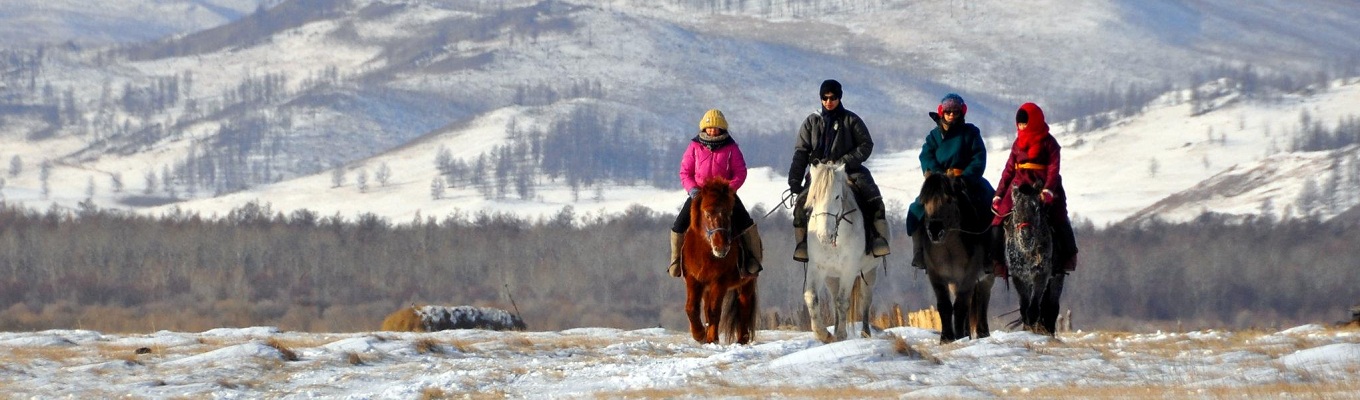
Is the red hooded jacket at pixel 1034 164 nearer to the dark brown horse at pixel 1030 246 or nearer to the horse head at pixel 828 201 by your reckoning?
the dark brown horse at pixel 1030 246

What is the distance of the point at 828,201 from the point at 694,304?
2391mm

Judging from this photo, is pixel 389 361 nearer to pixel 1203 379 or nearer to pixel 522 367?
pixel 522 367

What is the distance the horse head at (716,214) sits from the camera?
829 inches

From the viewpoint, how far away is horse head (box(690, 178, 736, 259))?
21047 mm

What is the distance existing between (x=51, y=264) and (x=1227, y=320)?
93.7 meters

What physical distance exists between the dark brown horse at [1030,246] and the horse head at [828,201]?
5.83ft

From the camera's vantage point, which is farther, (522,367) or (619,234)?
(619,234)

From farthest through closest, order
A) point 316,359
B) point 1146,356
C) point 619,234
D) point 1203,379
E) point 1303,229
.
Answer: point 619,234, point 1303,229, point 316,359, point 1146,356, point 1203,379

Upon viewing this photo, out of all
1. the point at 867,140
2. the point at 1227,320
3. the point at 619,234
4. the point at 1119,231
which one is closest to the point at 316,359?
the point at 867,140

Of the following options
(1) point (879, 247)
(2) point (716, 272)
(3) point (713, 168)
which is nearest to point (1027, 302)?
(1) point (879, 247)

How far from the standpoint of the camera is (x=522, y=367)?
18922 mm

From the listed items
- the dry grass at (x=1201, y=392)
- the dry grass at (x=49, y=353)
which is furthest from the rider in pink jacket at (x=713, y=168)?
the dry grass at (x=1201, y=392)

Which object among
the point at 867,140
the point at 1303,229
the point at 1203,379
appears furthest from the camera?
the point at 1303,229

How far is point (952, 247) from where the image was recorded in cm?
2086
